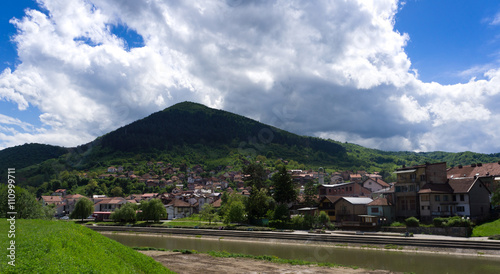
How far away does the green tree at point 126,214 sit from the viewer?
80.6 meters

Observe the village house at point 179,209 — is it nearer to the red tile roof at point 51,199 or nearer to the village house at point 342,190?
the village house at point 342,190

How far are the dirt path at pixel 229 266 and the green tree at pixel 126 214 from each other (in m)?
51.5

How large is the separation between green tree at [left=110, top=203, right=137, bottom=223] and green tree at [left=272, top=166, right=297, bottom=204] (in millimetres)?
36494

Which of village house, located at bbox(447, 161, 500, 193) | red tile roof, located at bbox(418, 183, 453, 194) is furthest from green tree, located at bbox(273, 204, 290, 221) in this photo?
village house, located at bbox(447, 161, 500, 193)

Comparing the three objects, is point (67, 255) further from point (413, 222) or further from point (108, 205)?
point (108, 205)

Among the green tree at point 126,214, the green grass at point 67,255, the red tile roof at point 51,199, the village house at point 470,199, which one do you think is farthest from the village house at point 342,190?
the red tile roof at point 51,199

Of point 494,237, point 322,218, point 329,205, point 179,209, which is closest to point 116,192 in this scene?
point 179,209

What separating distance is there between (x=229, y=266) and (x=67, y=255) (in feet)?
58.8

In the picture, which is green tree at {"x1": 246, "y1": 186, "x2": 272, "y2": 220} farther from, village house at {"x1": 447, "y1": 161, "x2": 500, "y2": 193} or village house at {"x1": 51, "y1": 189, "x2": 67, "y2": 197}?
village house at {"x1": 51, "y1": 189, "x2": 67, "y2": 197}

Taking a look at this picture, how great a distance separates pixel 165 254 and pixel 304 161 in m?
168

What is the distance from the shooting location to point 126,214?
265 feet

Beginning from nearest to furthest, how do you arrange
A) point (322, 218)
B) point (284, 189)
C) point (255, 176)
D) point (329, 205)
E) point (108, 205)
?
point (322, 218) → point (329, 205) → point (284, 189) → point (255, 176) → point (108, 205)

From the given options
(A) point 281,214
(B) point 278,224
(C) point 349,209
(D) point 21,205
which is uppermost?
(D) point 21,205

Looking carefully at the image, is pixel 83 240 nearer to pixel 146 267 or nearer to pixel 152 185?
pixel 146 267
